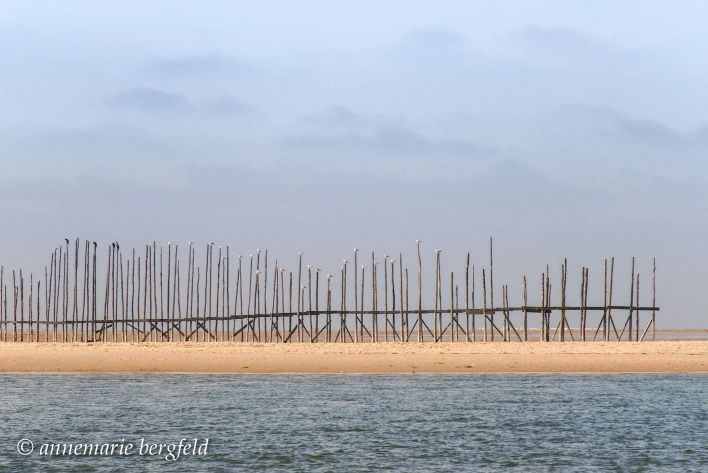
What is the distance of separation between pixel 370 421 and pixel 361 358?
1722 cm

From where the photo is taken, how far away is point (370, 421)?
84.1 ft

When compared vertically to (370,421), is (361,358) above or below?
above

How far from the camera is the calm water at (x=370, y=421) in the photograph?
67.7 ft

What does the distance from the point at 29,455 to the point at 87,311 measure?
125 ft

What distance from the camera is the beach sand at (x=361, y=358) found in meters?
39.3

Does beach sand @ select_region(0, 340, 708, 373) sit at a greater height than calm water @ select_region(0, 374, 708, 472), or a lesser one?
greater

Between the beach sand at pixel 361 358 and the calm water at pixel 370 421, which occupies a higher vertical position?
the beach sand at pixel 361 358

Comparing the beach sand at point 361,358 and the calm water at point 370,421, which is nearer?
the calm water at point 370,421

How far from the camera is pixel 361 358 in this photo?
42.8 metres

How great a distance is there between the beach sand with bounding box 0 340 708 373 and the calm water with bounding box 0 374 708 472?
2.90 metres

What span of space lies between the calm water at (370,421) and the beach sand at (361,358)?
114 inches

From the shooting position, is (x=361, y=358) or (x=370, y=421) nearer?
(x=370, y=421)

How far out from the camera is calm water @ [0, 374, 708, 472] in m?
20.6

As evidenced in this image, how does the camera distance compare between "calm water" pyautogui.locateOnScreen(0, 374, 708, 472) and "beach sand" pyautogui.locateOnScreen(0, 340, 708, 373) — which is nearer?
"calm water" pyautogui.locateOnScreen(0, 374, 708, 472)
